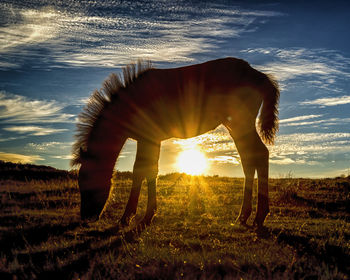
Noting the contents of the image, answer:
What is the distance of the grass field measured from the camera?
138 inches

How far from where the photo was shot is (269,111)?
7.28m

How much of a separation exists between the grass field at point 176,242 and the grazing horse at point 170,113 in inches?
37.7

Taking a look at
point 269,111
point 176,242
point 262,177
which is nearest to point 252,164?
point 262,177

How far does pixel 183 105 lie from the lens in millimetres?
6910

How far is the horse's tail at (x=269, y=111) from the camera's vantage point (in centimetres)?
715

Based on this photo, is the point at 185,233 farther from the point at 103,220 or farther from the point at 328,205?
the point at 328,205

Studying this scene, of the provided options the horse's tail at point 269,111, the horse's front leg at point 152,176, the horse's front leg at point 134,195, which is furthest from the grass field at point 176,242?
the horse's tail at point 269,111

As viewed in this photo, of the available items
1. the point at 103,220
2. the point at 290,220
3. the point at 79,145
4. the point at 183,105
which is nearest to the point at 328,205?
the point at 290,220

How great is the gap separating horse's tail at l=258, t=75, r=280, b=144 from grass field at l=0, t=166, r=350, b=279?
2.10m

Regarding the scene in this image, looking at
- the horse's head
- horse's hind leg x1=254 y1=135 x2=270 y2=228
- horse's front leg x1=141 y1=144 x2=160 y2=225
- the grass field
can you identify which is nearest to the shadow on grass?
the grass field

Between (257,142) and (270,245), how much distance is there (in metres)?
2.41

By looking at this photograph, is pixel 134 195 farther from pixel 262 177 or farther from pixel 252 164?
pixel 262 177

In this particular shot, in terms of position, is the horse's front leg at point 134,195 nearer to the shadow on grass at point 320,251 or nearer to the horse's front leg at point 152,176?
the horse's front leg at point 152,176

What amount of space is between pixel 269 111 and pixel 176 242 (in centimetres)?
395
